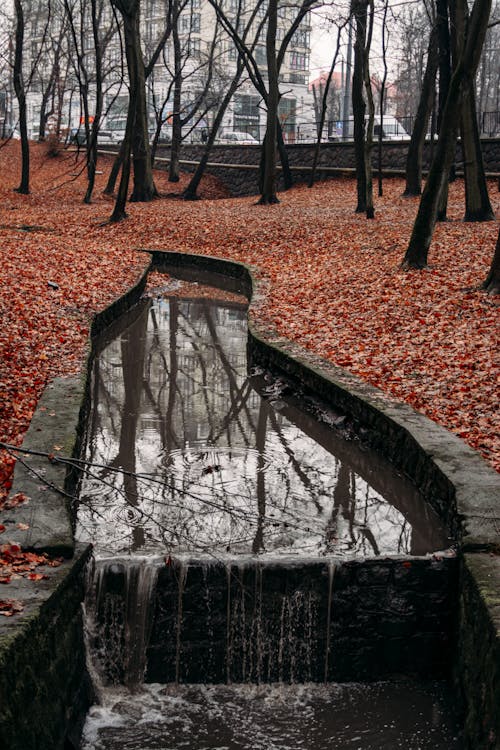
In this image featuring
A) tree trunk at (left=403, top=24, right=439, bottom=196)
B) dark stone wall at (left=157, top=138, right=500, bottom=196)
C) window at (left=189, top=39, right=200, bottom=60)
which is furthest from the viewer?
window at (left=189, top=39, right=200, bottom=60)

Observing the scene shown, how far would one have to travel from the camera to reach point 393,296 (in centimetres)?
1542

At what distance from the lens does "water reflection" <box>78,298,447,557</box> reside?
765 centimetres

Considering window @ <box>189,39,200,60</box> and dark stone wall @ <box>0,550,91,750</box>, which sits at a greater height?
window @ <box>189,39,200,60</box>

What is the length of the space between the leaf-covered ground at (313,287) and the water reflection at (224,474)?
899 millimetres

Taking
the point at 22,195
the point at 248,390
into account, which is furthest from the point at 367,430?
the point at 22,195

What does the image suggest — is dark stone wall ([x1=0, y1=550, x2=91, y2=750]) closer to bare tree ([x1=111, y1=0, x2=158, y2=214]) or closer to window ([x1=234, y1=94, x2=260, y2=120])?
bare tree ([x1=111, y1=0, x2=158, y2=214])

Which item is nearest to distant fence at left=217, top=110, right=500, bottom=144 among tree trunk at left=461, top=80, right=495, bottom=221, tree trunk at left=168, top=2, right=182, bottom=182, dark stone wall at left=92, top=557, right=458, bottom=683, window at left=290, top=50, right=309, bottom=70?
tree trunk at left=168, top=2, right=182, bottom=182

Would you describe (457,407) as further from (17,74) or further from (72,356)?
(17,74)

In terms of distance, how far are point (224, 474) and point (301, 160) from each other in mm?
33282

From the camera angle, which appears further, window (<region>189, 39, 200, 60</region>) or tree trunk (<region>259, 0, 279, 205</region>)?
window (<region>189, 39, 200, 60</region>)

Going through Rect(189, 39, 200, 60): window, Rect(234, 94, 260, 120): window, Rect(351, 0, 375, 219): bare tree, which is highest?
Rect(189, 39, 200, 60): window

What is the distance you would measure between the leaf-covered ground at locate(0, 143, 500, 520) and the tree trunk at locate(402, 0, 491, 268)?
0.63m

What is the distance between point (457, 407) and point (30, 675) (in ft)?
20.3

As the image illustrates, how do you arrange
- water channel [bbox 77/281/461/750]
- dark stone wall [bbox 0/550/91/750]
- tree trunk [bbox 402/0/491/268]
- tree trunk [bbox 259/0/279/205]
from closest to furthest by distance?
1. dark stone wall [bbox 0/550/91/750]
2. water channel [bbox 77/281/461/750]
3. tree trunk [bbox 402/0/491/268]
4. tree trunk [bbox 259/0/279/205]
